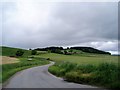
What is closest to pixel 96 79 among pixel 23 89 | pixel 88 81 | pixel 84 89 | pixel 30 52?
pixel 88 81

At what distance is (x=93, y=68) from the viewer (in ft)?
87.5

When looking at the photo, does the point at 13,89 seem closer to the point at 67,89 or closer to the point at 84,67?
the point at 67,89

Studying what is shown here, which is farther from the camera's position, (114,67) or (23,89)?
(114,67)

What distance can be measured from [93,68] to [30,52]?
502 ft

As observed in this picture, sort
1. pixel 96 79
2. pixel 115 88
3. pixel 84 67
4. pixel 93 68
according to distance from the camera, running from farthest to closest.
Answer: pixel 84 67, pixel 93 68, pixel 96 79, pixel 115 88

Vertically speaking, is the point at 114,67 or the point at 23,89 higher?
the point at 114,67

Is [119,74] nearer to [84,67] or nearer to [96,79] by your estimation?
[96,79]

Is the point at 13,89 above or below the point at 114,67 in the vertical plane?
below

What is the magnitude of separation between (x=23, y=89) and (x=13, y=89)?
2.89 feet

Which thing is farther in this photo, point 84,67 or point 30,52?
point 30,52

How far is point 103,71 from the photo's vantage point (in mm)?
23016

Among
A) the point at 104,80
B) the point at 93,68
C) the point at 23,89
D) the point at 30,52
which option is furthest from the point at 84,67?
the point at 30,52

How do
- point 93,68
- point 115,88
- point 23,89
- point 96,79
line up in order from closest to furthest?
1. point 115,88
2. point 23,89
3. point 96,79
4. point 93,68

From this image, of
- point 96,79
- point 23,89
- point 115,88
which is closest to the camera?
point 115,88
